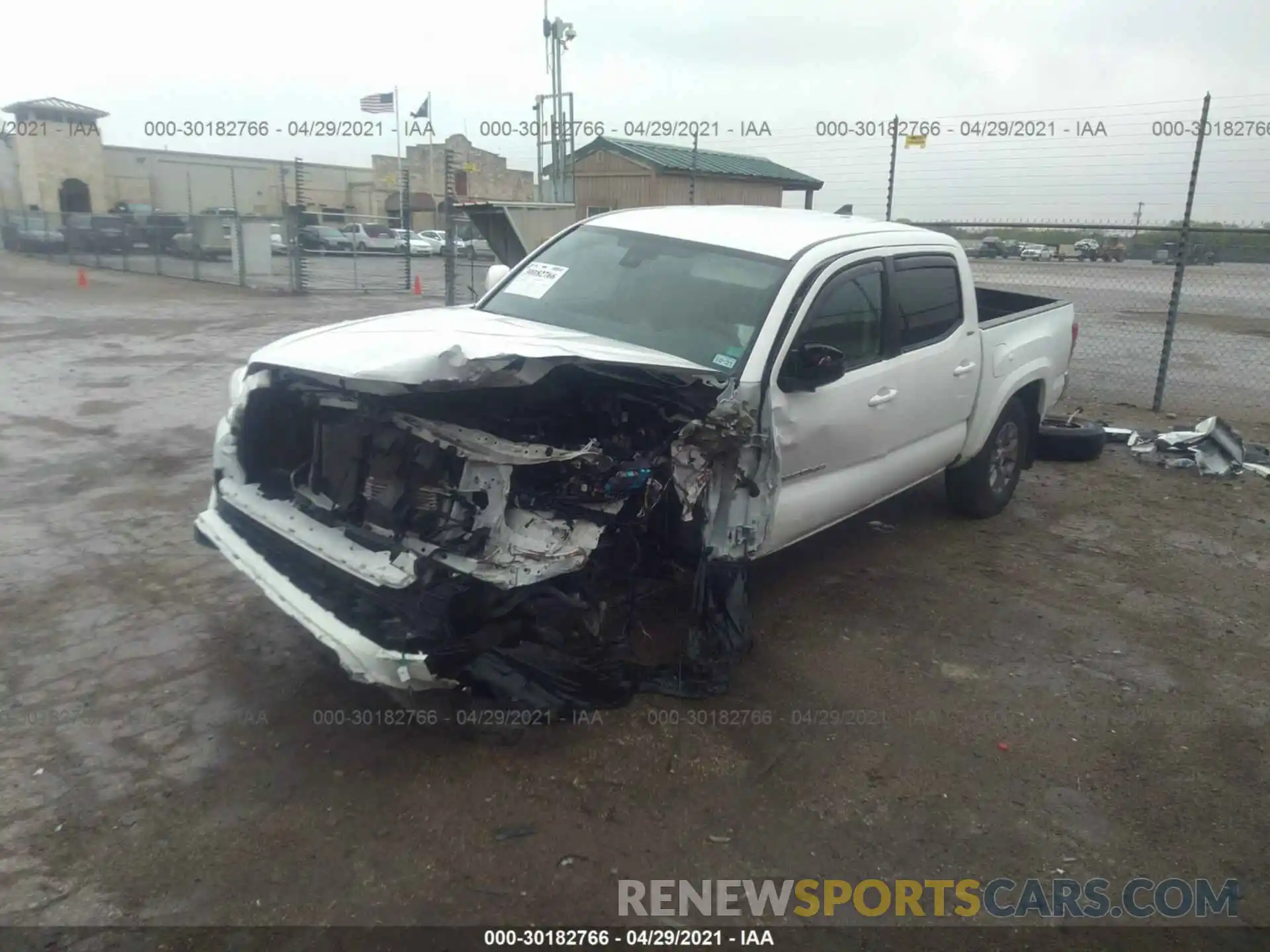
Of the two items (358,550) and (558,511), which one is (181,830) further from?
(558,511)

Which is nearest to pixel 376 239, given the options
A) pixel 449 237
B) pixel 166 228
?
pixel 166 228

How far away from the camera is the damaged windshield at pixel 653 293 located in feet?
13.9

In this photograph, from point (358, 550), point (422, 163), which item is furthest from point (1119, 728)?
point (422, 163)

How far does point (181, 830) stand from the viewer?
9.75 feet

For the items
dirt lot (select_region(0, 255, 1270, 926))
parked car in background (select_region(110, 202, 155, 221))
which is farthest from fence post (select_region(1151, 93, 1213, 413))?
parked car in background (select_region(110, 202, 155, 221))

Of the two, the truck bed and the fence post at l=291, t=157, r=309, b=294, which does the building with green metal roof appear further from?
the truck bed

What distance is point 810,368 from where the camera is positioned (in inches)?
159

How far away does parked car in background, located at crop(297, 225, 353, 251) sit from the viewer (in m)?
27.0

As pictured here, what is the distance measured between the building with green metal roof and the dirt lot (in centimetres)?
1206

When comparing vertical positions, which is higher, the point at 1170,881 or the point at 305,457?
the point at 305,457

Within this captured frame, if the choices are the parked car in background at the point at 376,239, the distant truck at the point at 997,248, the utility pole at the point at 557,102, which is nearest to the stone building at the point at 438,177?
the parked car in background at the point at 376,239

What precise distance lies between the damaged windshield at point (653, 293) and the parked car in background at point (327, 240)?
21825 mm

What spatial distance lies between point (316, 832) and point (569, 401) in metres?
1.80

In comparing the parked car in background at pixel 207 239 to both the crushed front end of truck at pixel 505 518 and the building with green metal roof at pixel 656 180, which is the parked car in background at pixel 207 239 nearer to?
the building with green metal roof at pixel 656 180
